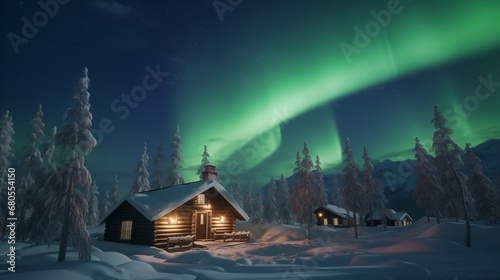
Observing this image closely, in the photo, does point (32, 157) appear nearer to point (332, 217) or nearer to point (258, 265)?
point (258, 265)

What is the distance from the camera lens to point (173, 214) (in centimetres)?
2252

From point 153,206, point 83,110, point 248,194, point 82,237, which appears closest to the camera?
point 82,237

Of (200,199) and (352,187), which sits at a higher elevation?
(352,187)

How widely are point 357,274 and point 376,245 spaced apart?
15017mm

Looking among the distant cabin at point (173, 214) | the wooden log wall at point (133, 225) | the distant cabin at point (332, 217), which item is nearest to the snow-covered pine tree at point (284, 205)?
the distant cabin at point (332, 217)

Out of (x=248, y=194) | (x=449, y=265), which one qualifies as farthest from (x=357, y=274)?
(x=248, y=194)

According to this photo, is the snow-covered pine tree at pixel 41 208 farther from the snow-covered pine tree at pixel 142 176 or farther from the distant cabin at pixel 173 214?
the snow-covered pine tree at pixel 142 176

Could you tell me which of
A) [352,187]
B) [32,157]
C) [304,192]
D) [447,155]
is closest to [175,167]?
[32,157]

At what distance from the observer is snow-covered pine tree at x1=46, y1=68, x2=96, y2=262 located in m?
14.4

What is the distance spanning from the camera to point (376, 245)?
2380cm

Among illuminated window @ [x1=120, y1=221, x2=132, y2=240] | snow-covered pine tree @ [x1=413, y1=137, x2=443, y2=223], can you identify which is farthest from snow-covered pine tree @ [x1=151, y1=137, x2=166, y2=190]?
snow-covered pine tree @ [x1=413, y1=137, x2=443, y2=223]

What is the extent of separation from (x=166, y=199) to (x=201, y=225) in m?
4.78

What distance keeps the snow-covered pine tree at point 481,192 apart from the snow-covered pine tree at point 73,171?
162 ft

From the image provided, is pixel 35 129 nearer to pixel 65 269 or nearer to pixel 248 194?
pixel 65 269
